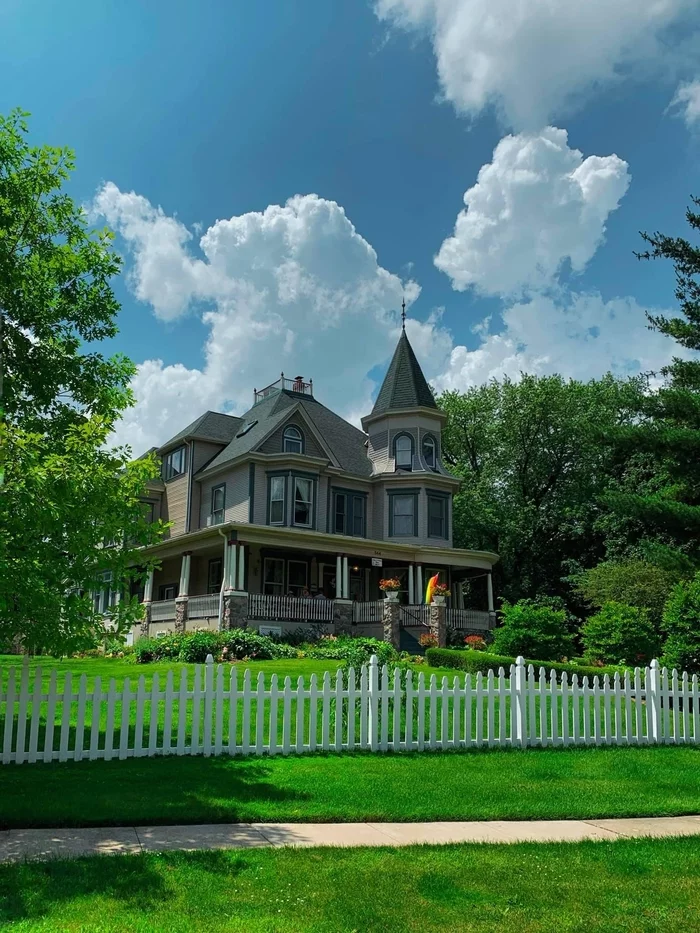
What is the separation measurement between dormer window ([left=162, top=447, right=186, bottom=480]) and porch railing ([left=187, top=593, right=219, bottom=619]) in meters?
8.47

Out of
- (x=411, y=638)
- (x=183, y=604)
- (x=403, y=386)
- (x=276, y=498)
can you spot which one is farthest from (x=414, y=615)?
(x=403, y=386)

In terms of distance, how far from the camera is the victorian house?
27.1 m

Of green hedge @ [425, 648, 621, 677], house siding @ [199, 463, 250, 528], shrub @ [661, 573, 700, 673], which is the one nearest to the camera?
shrub @ [661, 573, 700, 673]

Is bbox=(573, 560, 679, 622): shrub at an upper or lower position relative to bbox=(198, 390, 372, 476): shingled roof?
lower

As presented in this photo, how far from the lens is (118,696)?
385 inches

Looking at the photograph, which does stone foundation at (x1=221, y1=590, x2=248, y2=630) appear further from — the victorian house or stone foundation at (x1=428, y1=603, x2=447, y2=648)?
stone foundation at (x1=428, y1=603, x2=447, y2=648)

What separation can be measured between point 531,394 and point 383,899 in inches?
1571

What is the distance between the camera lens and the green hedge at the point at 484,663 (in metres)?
18.0

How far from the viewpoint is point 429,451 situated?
33969mm

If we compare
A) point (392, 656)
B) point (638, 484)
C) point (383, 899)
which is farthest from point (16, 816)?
point (638, 484)

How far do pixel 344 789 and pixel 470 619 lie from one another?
20798mm

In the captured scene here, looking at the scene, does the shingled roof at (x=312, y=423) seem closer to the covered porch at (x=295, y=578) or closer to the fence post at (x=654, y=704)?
the covered porch at (x=295, y=578)

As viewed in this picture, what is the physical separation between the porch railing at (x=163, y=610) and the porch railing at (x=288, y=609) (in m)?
4.26

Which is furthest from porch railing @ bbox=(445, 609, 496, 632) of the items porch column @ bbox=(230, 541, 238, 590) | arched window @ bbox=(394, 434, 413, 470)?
porch column @ bbox=(230, 541, 238, 590)
